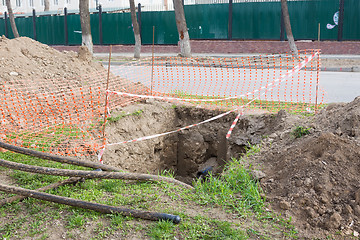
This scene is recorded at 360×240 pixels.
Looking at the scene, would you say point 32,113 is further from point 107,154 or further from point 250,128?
point 250,128

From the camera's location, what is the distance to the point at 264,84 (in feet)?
43.5

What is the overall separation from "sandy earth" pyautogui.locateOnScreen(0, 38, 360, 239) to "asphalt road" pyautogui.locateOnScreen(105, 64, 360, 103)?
175 cm

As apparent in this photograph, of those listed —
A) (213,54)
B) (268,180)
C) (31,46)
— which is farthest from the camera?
(213,54)

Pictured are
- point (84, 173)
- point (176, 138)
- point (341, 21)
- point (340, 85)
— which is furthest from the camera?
point (341, 21)

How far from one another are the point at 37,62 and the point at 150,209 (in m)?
7.21

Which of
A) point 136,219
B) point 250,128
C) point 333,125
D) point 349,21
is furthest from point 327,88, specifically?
point 349,21

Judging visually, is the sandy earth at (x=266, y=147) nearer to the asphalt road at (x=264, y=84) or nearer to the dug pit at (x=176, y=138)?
the dug pit at (x=176, y=138)

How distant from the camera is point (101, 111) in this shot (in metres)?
8.75

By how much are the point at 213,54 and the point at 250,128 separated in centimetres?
1626

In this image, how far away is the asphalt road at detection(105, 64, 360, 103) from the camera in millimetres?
11281

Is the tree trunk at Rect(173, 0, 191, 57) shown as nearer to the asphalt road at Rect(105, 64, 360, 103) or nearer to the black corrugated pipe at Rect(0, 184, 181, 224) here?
the asphalt road at Rect(105, 64, 360, 103)

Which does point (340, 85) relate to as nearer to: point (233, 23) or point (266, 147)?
point (266, 147)

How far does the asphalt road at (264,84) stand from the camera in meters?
11.3

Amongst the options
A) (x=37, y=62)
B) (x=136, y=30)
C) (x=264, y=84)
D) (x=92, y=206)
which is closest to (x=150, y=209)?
(x=92, y=206)
